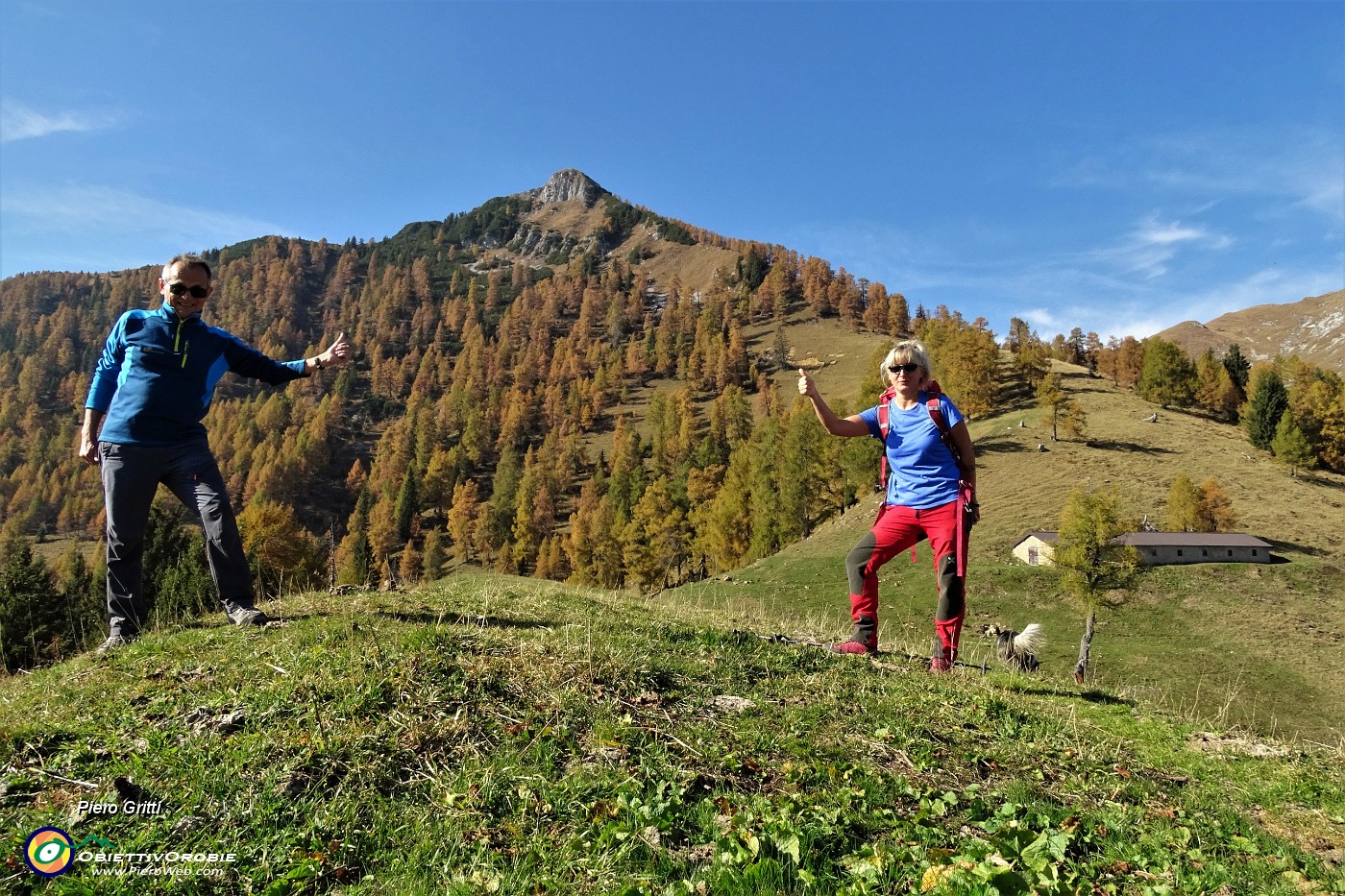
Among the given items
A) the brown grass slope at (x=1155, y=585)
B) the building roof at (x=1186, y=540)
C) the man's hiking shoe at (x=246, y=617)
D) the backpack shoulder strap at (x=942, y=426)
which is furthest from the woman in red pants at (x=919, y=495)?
the building roof at (x=1186, y=540)

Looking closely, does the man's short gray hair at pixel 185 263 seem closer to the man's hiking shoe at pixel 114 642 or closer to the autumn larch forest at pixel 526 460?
the man's hiking shoe at pixel 114 642

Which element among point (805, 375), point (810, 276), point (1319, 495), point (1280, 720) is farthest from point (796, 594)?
point (810, 276)

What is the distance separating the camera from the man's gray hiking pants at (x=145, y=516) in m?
5.79

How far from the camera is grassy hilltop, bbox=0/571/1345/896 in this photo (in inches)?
100

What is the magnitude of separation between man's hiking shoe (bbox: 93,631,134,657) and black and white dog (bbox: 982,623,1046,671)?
9.51m

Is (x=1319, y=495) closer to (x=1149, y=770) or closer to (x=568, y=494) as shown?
(x=1149, y=770)

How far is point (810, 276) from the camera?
189 metres

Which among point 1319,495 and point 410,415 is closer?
point 1319,495

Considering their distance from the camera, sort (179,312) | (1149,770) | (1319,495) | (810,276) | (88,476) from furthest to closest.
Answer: (810,276)
(88,476)
(1319,495)
(179,312)
(1149,770)

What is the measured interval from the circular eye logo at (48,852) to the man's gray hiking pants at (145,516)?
12.1ft

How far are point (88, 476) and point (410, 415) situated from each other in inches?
2728

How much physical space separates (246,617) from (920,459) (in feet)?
22.3

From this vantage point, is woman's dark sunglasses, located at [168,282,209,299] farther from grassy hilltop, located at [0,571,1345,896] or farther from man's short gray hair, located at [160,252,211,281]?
grassy hilltop, located at [0,571,1345,896]

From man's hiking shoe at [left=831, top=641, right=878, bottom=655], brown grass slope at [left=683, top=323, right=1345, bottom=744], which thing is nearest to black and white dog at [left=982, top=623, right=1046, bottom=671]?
brown grass slope at [left=683, top=323, right=1345, bottom=744]
